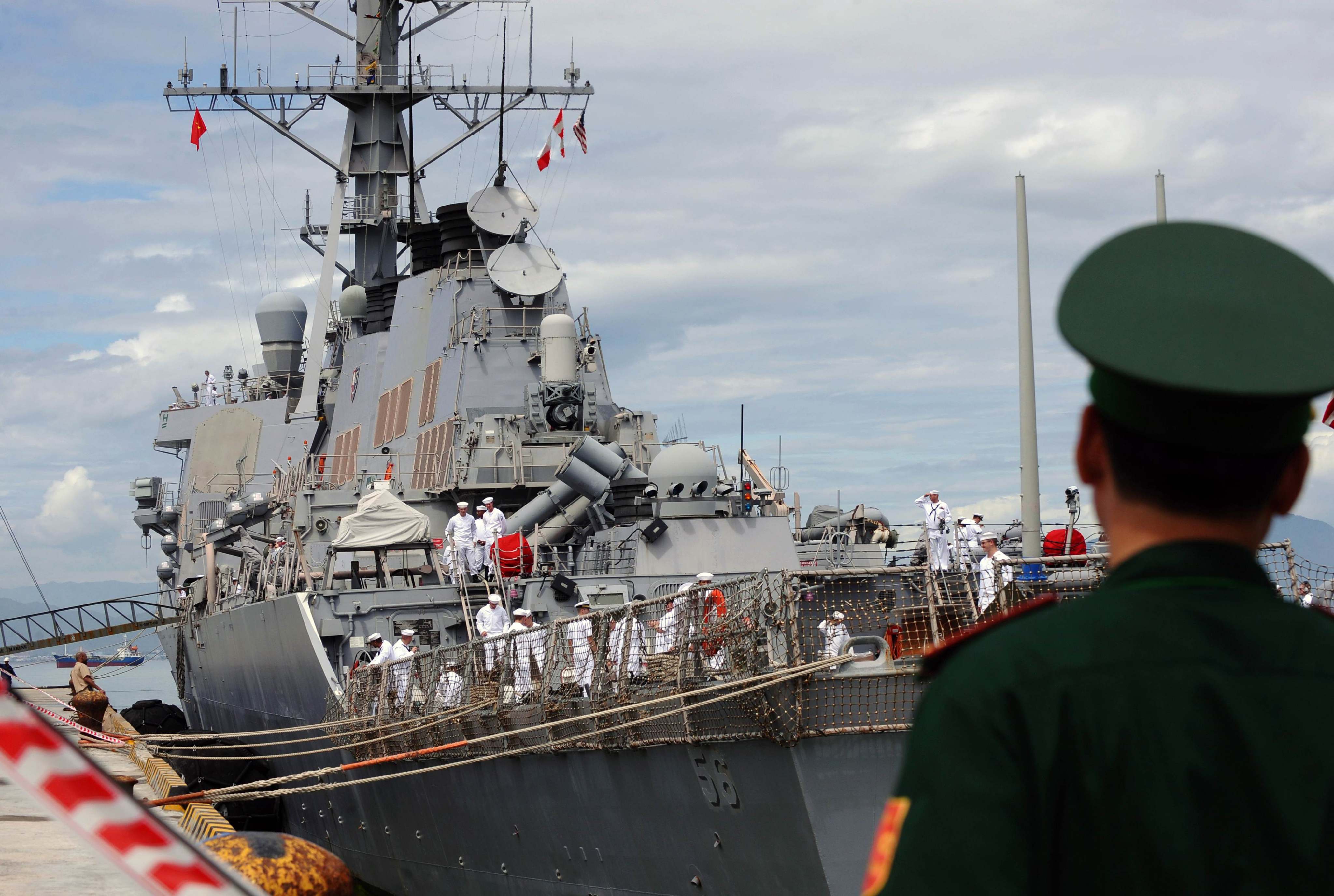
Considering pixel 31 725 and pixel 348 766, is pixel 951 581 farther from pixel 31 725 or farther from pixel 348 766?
pixel 31 725

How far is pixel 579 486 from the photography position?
18.2 m

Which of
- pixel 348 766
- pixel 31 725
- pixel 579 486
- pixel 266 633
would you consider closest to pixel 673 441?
pixel 579 486

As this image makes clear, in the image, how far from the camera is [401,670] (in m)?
15.1

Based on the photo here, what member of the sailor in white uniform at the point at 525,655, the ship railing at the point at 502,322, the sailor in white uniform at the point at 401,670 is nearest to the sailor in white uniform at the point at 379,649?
the sailor in white uniform at the point at 401,670

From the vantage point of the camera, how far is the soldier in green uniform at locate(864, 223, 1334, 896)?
138 cm

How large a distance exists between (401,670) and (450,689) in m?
1.29

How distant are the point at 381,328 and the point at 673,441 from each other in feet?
37.4

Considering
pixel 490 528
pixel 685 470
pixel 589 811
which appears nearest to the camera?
pixel 589 811

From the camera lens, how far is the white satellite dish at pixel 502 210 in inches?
896

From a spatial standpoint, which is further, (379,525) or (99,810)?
(379,525)

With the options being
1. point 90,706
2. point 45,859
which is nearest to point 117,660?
point 90,706

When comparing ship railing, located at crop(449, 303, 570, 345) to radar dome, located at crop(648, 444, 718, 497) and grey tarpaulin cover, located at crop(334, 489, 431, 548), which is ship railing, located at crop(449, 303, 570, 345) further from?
radar dome, located at crop(648, 444, 718, 497)

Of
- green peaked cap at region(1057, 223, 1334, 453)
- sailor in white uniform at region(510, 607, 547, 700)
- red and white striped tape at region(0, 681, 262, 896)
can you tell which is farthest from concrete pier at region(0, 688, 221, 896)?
green peaked cap at region(1057, 223, 1334, 453)

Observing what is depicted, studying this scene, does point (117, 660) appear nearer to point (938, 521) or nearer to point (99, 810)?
point (938, 521)
